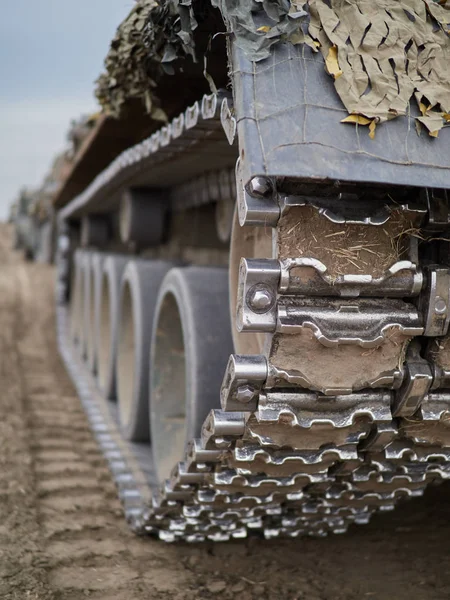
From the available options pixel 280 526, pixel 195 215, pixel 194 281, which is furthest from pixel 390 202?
pixel 195 215

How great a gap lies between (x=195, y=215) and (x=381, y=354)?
218 cm

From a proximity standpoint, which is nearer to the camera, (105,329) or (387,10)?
(387,10)

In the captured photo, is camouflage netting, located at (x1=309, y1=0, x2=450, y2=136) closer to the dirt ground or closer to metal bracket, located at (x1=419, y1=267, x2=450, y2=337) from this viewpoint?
metal bracket, located at (x1=419, y1=267, x2=450, y2=337)

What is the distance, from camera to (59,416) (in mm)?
4199

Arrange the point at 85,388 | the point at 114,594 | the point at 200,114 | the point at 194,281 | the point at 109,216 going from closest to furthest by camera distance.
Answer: the point at 200,114 < the point at 114,594 < the point at 194,281 < the point at 85,388 < the point at 109,216

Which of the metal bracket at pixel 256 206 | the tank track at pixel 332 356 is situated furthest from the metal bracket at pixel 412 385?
the metal bracket at pixel 256 206

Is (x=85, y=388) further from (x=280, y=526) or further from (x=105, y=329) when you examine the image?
(x=280, y=526)

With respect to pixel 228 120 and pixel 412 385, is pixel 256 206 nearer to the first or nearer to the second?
pixel 228 120

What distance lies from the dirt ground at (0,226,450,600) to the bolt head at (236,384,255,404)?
94 centimetres

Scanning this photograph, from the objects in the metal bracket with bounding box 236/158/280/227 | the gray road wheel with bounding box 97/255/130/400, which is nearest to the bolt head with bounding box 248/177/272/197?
the metal bracket with bounding box 236/158/280/227

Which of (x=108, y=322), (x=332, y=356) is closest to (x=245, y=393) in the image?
(x=332, y=356)

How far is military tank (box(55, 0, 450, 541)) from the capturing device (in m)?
1.33

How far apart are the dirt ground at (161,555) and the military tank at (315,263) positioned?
0.15 meters

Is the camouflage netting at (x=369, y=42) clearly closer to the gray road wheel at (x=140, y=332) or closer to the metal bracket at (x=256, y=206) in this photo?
the metal bracket at (x=256, y=206)
